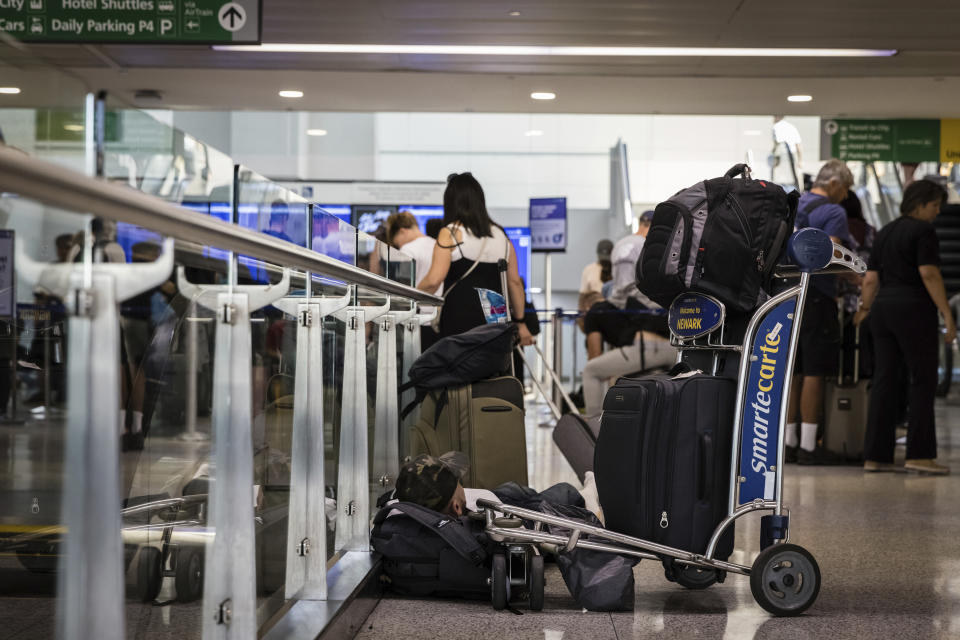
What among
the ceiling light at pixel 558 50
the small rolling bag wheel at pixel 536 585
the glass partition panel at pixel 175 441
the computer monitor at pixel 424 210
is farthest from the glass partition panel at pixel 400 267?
the computer monitor at pixel 424 210

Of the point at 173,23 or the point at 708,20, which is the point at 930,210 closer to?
the point at 708,20

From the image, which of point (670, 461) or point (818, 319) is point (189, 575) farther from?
point (818, 319)

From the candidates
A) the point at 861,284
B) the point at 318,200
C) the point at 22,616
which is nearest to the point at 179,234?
the point at 22,616

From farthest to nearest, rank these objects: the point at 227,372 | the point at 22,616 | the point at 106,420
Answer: the point at 22,616, the point at 227,372, the point at 106,420

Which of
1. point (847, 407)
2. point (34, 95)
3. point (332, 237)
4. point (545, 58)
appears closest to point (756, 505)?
point (332, 237)

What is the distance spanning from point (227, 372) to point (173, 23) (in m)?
5.96

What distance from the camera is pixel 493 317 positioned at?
18.4 feet

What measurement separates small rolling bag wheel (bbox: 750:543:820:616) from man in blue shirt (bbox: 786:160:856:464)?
4.03 metres

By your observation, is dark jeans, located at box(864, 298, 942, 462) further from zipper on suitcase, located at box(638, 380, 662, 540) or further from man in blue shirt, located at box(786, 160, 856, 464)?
zipper on suitcase, located at box(638, 380, 662, 540)

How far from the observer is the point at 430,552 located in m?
3.49

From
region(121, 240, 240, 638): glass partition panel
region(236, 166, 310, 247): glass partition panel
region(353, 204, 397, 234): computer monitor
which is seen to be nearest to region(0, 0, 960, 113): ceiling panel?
region(353, 204, 397, 234): computer monitor

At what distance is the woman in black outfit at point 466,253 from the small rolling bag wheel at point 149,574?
11.8 feet

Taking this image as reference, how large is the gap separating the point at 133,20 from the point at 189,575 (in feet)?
19.8

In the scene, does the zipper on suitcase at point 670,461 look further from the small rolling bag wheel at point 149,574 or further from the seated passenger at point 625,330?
the seated passenger at point 625,330
